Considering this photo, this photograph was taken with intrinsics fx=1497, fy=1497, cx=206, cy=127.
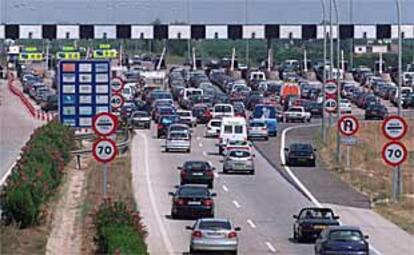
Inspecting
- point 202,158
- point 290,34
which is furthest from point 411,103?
point 202,158

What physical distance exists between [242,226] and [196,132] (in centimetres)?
4447

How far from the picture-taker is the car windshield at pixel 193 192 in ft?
142

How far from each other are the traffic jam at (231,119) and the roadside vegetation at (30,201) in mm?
3714

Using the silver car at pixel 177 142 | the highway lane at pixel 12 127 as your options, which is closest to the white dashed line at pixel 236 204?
the highway lane at pixel 12 127

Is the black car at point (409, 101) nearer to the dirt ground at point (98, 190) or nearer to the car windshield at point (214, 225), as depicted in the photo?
the dirt ground at point (98, 190)

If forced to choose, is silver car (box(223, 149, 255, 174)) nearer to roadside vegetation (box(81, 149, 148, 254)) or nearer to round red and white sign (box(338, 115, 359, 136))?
round red and white sign (box(338, 115, 359, 136))

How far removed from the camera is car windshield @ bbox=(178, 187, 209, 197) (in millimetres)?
43325

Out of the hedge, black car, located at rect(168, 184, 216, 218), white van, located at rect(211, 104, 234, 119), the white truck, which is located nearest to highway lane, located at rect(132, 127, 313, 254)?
black car, located at rect(168, 184, 216, 218)

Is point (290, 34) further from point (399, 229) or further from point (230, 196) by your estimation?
point (399, 229)

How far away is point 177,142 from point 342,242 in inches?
1485

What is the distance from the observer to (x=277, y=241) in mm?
38219

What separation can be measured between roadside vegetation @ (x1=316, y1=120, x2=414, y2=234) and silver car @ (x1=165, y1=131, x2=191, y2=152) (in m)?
6.37

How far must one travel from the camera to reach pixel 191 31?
127812 millimetres

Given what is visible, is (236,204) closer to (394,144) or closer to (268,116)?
(394,144)
